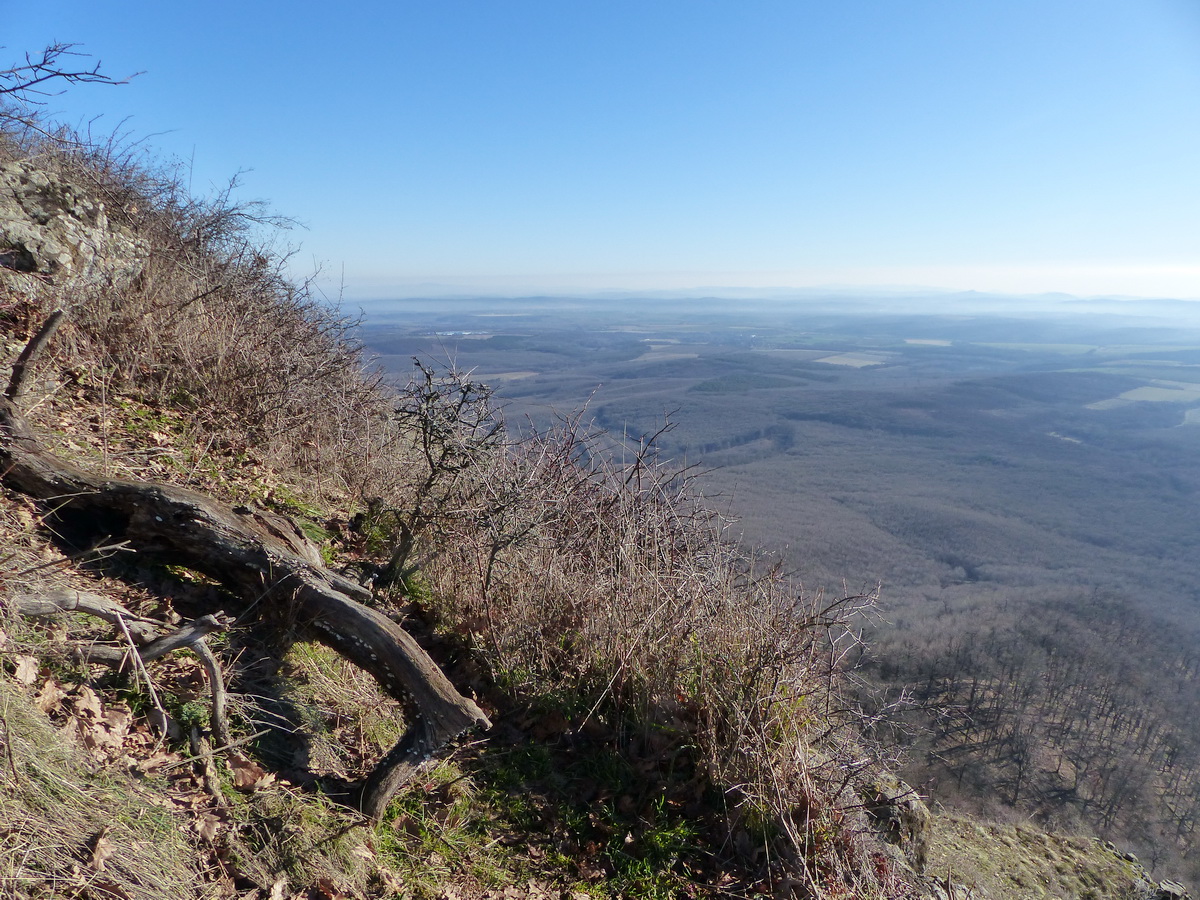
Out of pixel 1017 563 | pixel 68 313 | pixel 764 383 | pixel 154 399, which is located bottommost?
pixel 1017 563

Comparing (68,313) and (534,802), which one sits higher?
(68,313)

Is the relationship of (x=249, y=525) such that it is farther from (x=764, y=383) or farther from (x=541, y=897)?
(x=764, y=383)

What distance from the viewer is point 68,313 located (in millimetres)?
5746

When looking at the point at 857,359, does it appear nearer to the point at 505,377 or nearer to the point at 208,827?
the point at 505,377

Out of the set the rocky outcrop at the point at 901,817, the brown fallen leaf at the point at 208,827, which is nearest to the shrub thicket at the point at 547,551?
the rocky outcrop at the point at 901,817

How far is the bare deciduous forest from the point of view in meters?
25.2

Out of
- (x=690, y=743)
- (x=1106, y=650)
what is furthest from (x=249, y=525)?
(x=1106, y=650)

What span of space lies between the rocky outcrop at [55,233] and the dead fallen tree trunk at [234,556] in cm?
411

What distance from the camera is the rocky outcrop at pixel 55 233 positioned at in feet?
20.9

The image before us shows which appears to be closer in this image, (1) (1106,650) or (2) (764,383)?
(1) (1106,650)

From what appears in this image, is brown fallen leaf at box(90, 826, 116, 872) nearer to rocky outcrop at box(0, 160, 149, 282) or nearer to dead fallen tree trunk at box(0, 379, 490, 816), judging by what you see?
dead fallen tree trunk at box(0, 379, 490, 816)

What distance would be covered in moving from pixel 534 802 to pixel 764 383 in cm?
11442

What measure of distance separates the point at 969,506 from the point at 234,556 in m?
84.2

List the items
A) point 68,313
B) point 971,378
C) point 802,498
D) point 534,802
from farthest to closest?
point 971,378 → point 802,498 → point 68,313 → point 534,802
